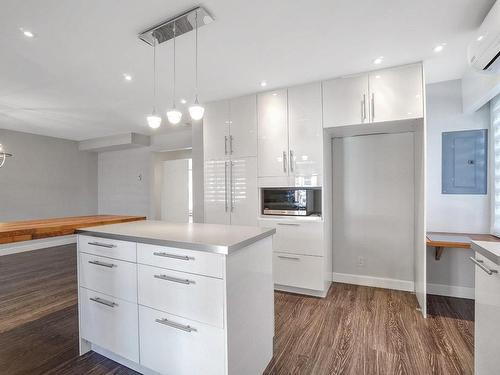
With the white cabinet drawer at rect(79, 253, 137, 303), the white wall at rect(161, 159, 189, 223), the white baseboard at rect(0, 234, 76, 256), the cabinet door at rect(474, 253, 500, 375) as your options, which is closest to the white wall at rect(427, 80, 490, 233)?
the cabinet door at rect(474, 253, 500, 375)

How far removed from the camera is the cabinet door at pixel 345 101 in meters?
2.76

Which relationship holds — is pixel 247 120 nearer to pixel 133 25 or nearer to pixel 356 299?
pixel 133 25

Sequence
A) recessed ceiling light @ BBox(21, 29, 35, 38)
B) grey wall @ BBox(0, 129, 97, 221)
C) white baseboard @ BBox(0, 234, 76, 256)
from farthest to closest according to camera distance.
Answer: grey wall @ BBox(0, 129, 97, 221)
white baseboard @ BBox(0, 234, 76, 256)
recessed ceiling light @ BBox(21, 29, 35, 38)

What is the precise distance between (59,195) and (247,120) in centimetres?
522

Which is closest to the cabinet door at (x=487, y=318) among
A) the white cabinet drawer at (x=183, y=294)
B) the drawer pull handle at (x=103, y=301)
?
the white cabinet drawer at (x=183, y=294)

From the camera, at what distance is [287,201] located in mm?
3172

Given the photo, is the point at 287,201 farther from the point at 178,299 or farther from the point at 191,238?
the point at 178,299

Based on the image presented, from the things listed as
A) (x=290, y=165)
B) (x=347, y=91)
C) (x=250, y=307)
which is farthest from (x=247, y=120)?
(x=250, y=307)

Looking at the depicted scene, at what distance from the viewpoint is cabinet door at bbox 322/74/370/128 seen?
276cm

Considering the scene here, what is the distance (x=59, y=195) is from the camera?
236 inches

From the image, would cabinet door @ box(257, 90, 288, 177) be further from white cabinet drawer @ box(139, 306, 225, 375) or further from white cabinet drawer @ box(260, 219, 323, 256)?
white cabinet drawer @ box(139, 306, 225, 375)

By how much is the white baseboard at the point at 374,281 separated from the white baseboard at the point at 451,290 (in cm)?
20

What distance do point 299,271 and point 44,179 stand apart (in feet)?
19.3

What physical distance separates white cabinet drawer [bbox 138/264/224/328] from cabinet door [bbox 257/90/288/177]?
6.35ft
